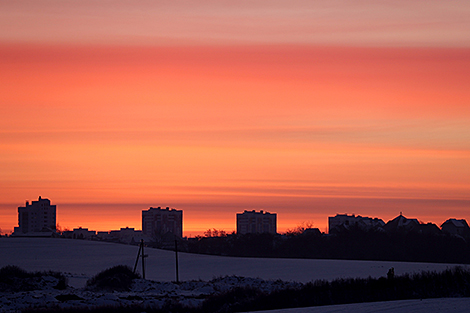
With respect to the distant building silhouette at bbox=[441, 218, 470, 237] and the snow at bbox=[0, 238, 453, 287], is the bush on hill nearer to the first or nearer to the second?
the snow at bbox=[0, 238, 453, 287]

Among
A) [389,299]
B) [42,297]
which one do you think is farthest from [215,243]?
[389,299]

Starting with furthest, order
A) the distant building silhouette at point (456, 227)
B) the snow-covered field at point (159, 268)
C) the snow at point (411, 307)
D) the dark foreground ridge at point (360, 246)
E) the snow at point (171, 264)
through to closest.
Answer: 1. the distant building silhouette at point (456, 227)
2. the dark foreground ridge at point (360, 246)
3. the snow at point (171, 264)
4. the snow-covered field at point (159, 268)
5. the snow at point (411, 307)

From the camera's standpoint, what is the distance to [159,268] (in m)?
86.5

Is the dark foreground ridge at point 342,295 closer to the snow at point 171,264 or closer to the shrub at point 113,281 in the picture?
the shrub at point 113,281

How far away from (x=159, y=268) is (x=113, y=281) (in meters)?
35.6

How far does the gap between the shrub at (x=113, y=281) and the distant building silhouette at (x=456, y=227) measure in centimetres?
12672

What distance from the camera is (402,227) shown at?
149750mm

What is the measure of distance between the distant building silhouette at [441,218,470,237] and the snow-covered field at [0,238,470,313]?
3049 inches

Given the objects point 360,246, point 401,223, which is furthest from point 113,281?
point 401,223

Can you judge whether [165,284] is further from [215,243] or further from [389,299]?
[215,243]

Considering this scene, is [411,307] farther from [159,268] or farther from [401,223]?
[401,223]

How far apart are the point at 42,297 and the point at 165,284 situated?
1640 centimetres

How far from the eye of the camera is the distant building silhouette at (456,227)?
166m

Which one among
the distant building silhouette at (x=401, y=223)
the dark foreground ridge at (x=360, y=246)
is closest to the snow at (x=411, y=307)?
the dark foreground ridge at (x=360, y=246)
